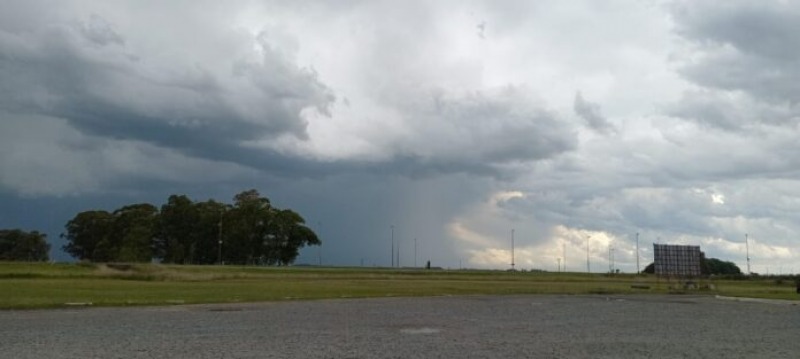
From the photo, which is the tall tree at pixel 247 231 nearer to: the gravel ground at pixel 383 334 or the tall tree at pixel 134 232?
the tall tree at pixel 134 232

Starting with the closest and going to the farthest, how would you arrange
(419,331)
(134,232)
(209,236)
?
(419,331)
(134,232)
(209,236)

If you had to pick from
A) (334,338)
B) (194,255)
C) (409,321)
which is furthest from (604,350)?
(194,255)

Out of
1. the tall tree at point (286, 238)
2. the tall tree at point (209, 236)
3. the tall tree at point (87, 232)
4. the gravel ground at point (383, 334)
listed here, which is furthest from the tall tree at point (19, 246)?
the gravel ground at point (383, 334)

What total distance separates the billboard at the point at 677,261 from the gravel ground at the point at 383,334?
162ft

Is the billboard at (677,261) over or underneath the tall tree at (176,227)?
underneath

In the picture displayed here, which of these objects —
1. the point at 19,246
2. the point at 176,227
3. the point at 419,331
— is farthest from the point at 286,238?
the point at 419,331

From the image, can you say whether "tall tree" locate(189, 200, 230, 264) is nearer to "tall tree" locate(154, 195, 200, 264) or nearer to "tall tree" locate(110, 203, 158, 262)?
"tall tree" locate(154, 195, 200, 264)

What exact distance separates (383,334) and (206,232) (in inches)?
5928

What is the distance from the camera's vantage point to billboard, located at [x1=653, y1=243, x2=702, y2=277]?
82.0 metres

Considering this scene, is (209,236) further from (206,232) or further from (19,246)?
(19,246)

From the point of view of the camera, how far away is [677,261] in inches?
3243

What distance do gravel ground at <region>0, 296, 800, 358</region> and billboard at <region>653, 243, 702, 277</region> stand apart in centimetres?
4946

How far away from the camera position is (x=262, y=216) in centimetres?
16125

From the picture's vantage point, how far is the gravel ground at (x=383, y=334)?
1772 centimetres
